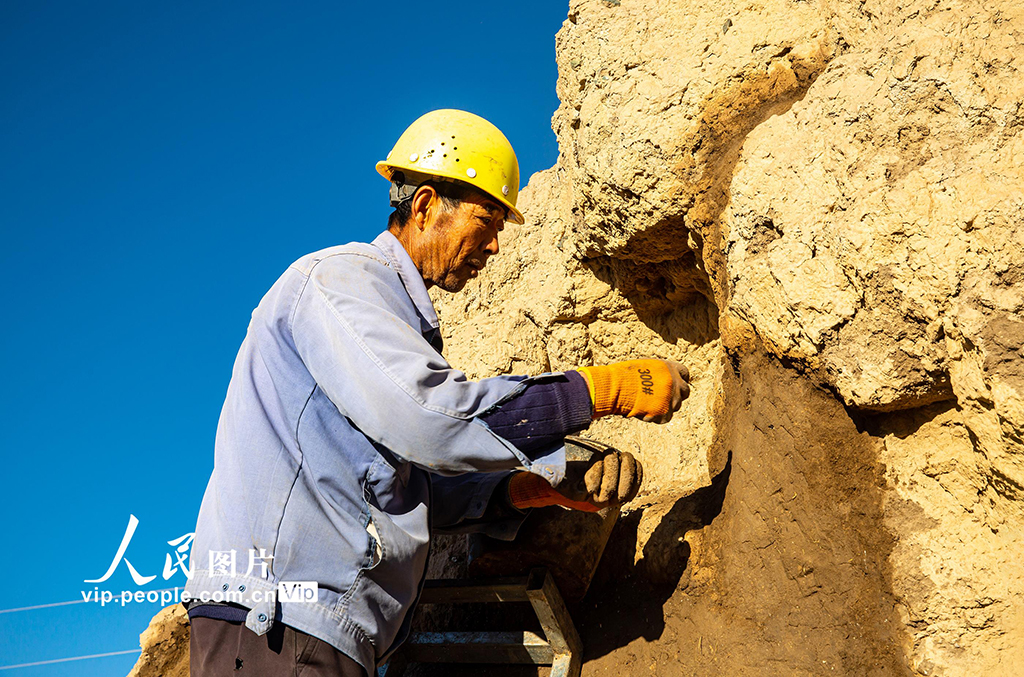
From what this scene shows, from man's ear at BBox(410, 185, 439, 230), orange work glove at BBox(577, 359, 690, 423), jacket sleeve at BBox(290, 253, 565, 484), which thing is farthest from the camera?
man's ear at BBox(410, 185, 439, 230)

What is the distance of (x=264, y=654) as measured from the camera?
165 centimetres

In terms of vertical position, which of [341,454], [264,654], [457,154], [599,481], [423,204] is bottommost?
[264,654]

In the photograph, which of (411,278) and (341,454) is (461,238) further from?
(341,454)

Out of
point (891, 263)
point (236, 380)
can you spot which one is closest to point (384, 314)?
point (236, 380)

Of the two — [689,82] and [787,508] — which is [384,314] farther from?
[689,82]

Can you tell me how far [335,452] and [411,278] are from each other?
1.80ft

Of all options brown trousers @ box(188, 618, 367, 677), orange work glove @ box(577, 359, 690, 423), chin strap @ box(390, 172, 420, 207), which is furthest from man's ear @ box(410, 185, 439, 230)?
brown trousers @ box(188, 618, 367, 677)

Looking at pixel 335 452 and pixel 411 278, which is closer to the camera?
pixel 335 452

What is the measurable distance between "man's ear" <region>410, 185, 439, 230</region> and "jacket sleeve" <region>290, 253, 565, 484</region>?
0.46 metres

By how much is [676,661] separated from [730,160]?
5.25 ft

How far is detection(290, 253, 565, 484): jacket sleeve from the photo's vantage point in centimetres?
163

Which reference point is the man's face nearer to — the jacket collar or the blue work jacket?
the jacket collar

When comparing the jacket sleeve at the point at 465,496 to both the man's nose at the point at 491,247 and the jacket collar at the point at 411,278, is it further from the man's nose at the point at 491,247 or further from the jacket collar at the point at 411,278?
the man's nose at the point at 491,247

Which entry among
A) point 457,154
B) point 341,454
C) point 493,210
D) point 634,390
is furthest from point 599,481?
point 457,154
